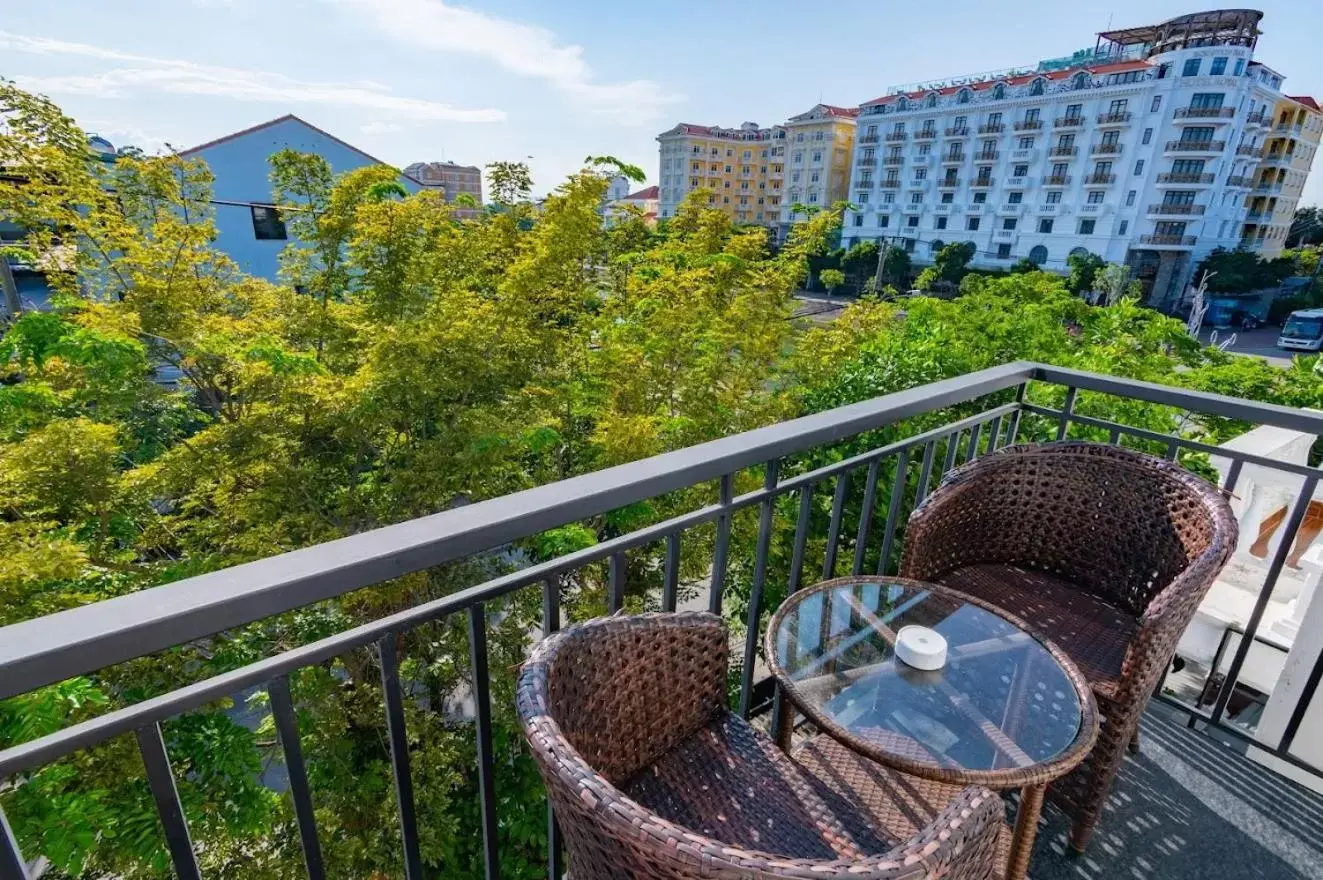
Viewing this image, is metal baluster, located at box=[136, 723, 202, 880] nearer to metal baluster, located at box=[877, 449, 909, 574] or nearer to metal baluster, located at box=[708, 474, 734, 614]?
metal baluster, located at box=[708, 474, 734, 614]

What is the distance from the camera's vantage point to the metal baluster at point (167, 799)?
0.69 m

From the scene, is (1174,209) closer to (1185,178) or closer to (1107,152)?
(1185,178)

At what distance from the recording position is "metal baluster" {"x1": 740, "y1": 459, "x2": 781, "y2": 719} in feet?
4.46

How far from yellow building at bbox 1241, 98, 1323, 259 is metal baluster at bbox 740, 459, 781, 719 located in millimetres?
40378

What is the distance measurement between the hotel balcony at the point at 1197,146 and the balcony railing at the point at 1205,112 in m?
0.93

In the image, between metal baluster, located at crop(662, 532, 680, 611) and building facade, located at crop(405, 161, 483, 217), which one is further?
building facade, located at crop(405, 161, 483, 217)

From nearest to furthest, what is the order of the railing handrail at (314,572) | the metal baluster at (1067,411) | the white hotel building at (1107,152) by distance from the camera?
the railing handrail at (314,572), the metal baluster at (1067,411), the white hotel building at (1107,152)

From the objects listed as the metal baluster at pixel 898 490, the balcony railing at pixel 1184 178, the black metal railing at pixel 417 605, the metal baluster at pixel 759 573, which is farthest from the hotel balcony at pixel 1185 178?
the metal baluster at pixel 759 573

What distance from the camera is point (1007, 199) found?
32.4 meters

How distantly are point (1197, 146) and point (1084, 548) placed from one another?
3550 centimetres

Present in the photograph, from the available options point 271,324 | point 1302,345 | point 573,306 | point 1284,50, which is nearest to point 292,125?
point 271,324

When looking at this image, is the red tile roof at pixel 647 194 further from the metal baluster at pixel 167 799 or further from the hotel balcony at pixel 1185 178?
the metal baluster at pixel 167 799

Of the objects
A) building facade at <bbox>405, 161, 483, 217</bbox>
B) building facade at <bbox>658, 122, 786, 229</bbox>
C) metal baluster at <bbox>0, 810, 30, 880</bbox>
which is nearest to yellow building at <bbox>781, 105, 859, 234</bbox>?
building facade at <bbox>658, 122, 786, 229</bbox>

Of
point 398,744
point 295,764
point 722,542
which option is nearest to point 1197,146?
point 722,542
